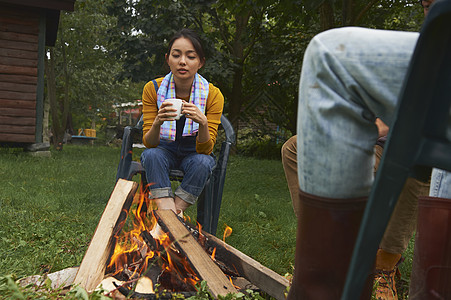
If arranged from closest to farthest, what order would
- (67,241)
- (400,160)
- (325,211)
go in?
(400,160), (325,211), (67,241)

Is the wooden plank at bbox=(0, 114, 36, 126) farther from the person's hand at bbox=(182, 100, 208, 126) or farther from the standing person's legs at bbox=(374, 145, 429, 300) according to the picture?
the standing person's legs at bbox=(374, 145, 429, 300)

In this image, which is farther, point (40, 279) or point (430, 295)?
point (40, 279)

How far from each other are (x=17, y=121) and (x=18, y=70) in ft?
4.00

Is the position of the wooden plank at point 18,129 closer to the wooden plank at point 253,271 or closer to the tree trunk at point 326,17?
the tree trunk at point 326,17

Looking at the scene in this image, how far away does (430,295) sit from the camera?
1120 millimetres

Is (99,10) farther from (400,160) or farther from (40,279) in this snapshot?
(400,160)

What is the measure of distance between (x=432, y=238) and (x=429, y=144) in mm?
479

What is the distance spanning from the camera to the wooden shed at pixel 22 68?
9.88m

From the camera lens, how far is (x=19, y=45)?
10.1 m

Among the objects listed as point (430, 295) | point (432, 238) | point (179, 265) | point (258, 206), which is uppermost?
point (432, 238)

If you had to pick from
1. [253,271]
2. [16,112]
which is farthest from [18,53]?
[253,271]

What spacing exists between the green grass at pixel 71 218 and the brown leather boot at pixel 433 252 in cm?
154

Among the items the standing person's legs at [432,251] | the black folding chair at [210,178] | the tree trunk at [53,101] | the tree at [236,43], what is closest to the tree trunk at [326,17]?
the tree at [236,43]

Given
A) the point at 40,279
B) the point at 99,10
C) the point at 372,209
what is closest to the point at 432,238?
the point at 372,209
